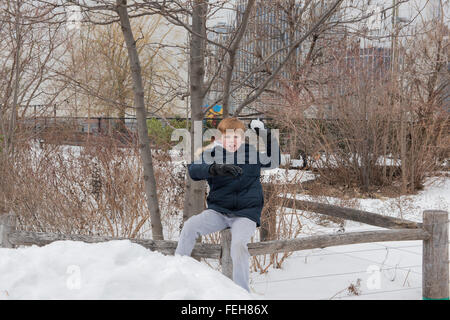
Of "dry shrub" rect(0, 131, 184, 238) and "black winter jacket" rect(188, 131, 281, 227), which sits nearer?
"black winter jacket" rect(188, 131, 281, 227)

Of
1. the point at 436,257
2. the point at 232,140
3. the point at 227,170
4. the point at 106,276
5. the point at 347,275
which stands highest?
the point at 232,140

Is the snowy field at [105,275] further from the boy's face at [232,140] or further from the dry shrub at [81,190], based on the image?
the dry shrub at [81,190]

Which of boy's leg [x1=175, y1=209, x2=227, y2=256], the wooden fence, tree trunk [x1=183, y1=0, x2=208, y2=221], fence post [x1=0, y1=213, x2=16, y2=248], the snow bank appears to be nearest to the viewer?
the snow bank

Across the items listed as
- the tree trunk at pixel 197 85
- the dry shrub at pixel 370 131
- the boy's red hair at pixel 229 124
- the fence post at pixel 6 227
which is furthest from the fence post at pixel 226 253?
the dry shrub at pixel 370 131

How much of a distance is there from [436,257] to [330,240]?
3.19 feet

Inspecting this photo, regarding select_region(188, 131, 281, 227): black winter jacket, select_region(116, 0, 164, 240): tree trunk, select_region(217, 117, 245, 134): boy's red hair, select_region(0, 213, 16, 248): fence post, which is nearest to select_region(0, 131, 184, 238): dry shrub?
select_region(116, 0, 164, 240): tree trunk

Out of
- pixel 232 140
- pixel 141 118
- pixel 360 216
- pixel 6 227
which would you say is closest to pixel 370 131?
pixel 360 216

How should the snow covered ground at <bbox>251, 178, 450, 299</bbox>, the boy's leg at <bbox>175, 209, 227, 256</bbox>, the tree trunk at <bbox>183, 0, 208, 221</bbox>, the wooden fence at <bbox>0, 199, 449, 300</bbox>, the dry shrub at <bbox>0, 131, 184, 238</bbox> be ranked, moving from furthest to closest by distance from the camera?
the dry shrub at <bbox>0, 131, 184, 238</bbox>, the snow covered ground at <bbox>251, 178, 450, 299</bbox>, the tree trunk at <bbox>183, 0, 208, 221</bbox>, the wooden fence at <bbox>0, 199, 449, 300</bbox>, the boy's leg at <bbox>175, 209, 227, 256</bbox>

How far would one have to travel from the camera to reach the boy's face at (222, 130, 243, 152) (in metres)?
3.40

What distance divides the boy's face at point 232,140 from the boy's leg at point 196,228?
466 mm

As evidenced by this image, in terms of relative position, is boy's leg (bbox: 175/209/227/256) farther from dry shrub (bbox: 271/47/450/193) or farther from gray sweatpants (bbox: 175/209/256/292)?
dry shrub (bbox: 271/47/450/193)

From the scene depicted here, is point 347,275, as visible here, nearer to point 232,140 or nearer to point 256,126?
point 256,126

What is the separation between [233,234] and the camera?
123 inches

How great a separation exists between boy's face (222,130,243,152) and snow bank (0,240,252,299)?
108 centimetres
